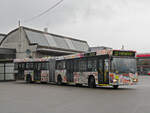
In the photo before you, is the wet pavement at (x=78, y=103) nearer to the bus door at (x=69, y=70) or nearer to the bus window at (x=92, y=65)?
the bus window at (x=92, y=65)

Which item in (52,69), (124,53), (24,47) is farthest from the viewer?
(24,47)

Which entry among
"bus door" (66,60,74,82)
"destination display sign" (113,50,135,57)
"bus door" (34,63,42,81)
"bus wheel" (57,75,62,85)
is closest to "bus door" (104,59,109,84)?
"destination display sign" (113,50,135,57)

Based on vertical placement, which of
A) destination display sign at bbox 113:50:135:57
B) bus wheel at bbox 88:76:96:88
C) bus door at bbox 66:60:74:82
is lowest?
bus wheel at bbox 88:76:96:88

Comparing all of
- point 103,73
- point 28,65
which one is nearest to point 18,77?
point 28,65

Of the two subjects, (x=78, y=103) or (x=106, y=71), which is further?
(x=106, y=71)

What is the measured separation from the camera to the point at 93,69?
63.4 feet

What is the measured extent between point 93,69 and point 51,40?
2537 centimetres

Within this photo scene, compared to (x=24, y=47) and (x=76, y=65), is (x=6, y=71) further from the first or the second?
(x=76, y=65)

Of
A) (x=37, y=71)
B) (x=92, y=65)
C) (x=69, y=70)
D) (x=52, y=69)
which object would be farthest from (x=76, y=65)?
(x=37, y=71)

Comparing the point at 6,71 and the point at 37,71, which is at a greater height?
the point at 37,71

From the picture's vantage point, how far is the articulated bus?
57.8 feet

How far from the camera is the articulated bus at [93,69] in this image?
57.8 feet

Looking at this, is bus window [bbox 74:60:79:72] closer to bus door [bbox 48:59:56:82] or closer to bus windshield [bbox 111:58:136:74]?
bus door [bbox 48:59:56:82]

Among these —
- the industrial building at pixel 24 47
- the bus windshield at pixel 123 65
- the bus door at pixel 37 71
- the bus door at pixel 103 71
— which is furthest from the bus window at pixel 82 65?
the industrial building at pixel 24 47
